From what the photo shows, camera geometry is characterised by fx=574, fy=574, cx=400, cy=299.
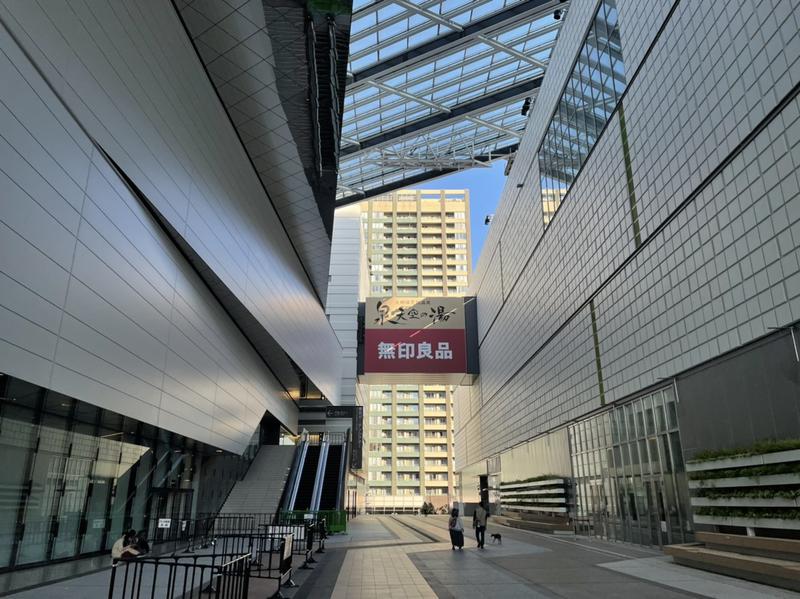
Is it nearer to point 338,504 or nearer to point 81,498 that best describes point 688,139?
point 81,498

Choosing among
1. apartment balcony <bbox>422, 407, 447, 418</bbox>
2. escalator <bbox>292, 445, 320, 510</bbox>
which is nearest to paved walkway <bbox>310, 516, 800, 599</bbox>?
escalator <bbox>292, 445, 320, 510</bbox>

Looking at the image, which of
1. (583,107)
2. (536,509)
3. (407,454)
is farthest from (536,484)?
(407,454)

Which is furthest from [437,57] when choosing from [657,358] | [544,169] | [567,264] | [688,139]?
[657,358]

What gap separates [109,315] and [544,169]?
19.9 metres

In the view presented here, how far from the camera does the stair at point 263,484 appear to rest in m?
26.7

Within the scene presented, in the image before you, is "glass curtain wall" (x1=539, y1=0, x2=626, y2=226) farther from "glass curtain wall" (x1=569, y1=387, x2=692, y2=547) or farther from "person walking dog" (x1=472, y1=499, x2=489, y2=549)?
"person walking dog" (x1=472, y1=499, x2=489, y2=549)

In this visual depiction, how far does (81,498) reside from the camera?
13328 millimetres

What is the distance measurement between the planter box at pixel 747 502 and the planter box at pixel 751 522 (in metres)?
0.23

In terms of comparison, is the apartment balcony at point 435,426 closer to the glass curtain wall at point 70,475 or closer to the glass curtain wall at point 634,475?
the glass curtain wall at point 634,475

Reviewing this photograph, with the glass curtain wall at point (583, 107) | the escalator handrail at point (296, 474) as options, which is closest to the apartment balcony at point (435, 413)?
the escalator handrail at point (296, 474)

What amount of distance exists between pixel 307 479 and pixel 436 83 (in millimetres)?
21144

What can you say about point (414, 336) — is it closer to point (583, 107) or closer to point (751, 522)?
point (583, 107)

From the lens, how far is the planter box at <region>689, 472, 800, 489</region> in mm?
8961

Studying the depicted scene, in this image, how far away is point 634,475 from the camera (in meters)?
16.5
